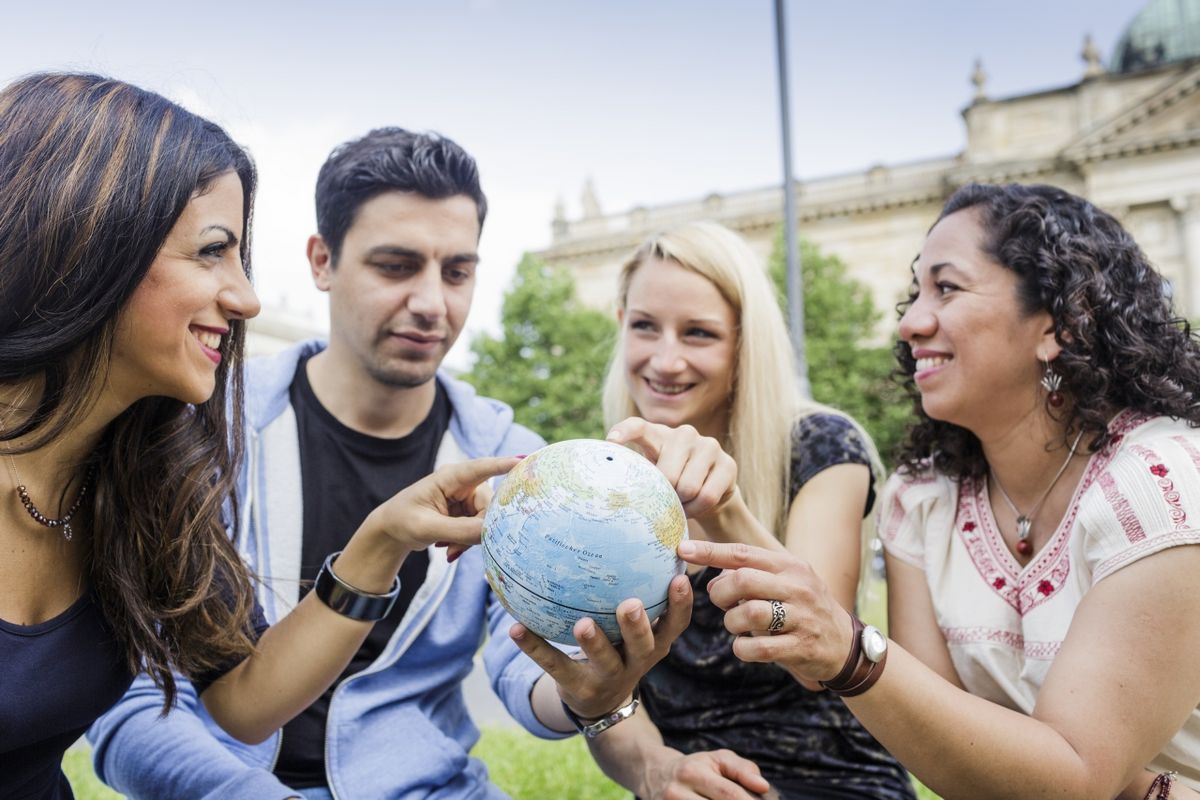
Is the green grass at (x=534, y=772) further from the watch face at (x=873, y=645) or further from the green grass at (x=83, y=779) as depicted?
the watch face at (x=873, y=645)

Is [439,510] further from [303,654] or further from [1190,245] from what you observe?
[1190,245]

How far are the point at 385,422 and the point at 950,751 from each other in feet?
7.52

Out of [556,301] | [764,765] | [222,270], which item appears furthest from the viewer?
[556,301]

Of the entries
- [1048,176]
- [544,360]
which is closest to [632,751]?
[544,360]

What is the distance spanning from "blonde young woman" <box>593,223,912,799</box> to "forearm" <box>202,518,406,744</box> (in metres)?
0.96

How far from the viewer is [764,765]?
9.84 ft

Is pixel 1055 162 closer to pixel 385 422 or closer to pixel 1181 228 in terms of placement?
pixel 1181 228

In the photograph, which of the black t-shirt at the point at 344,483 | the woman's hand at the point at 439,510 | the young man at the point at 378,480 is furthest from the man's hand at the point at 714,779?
the black t-shirt at the point at 344,483

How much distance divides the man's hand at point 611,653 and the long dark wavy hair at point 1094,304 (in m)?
1.45

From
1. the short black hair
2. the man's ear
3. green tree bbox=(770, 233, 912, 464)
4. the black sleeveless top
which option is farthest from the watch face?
green tree bbox=(770, 233, 912, 464)

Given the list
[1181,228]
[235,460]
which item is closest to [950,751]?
[235,460]

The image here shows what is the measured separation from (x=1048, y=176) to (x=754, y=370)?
36128mm

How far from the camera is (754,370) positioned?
3.37 meters

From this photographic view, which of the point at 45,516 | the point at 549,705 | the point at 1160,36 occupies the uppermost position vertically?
the point at 1160,36
